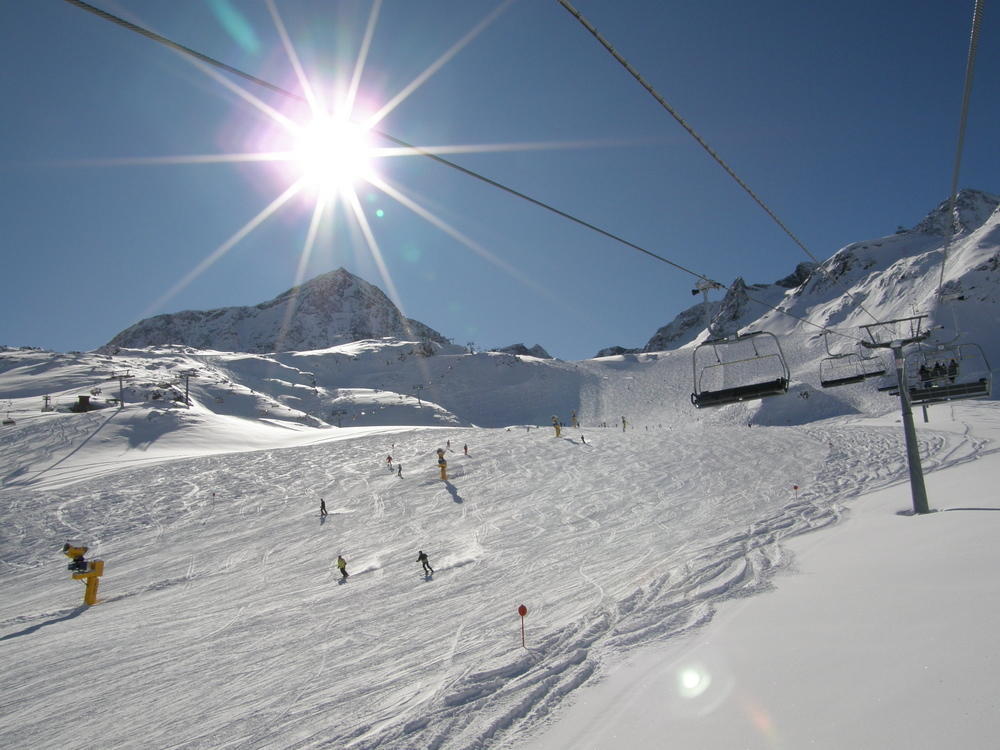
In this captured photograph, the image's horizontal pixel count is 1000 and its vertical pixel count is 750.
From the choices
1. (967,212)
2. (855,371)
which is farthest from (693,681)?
(967,212)

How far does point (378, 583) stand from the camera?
13.5 m

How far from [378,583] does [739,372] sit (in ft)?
258

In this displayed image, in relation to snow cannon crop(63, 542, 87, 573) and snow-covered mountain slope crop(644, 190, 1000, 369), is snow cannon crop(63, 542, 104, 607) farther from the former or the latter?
snow-covered mountain slope crop(644, 190, 1000, 369)

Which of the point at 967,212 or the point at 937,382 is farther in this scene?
the point at 967,212

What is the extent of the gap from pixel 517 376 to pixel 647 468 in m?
65.9

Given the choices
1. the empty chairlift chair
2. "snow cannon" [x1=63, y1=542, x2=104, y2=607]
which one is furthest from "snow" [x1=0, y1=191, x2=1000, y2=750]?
the empty chairlift chair

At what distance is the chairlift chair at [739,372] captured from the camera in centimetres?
980

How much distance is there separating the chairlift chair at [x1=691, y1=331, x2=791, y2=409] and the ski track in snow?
12.4 feet

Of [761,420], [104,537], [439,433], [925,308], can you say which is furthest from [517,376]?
[104,537]

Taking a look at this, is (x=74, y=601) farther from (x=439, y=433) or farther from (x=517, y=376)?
(x=517, y=376)

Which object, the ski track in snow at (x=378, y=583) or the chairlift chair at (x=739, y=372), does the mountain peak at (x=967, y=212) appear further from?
the ski track in snow at (x=378, y=583)

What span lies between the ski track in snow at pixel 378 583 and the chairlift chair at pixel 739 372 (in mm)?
3782

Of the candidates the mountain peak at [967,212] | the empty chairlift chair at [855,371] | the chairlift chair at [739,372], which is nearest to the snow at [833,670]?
the chairlift chair at [739,372]

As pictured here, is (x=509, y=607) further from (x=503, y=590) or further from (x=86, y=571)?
(x=86, y=571)
